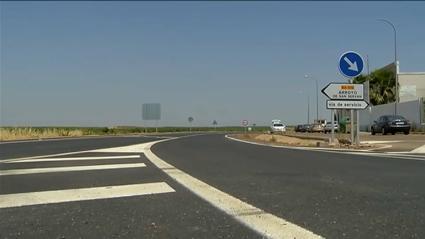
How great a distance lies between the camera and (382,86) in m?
69.8

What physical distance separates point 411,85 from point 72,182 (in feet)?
200

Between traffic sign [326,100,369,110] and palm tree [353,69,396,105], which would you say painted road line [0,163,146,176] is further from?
palm tree [353,69,396,105]

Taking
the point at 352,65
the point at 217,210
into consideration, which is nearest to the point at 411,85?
the point at 352,65

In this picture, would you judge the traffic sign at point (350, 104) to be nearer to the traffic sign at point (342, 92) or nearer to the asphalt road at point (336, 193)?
the traffic sign at point (342, 92)

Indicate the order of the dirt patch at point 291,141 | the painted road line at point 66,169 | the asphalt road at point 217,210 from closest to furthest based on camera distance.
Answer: the asphalt road at point 217,210 < the painted road line at point 66,169 < the dirt patch at point 291,141

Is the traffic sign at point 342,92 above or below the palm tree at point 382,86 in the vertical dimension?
below

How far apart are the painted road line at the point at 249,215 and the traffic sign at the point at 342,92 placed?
49.8 ft

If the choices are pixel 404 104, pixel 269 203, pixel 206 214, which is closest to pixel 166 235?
pixel 206 214

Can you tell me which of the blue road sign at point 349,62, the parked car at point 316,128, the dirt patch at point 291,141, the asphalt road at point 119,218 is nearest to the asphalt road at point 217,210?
the asphalt road at point 119,218

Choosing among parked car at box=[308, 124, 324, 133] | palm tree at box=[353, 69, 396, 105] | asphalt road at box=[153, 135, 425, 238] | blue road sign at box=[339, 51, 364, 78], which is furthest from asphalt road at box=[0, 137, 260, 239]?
parked car at box=[308, 124, 324, 133]

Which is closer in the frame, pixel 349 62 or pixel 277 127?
pixel 349 62

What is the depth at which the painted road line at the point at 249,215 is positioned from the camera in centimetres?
570

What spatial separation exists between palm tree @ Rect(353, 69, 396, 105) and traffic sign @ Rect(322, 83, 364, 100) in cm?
4624

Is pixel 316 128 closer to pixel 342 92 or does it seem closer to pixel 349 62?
pixel 342 92
